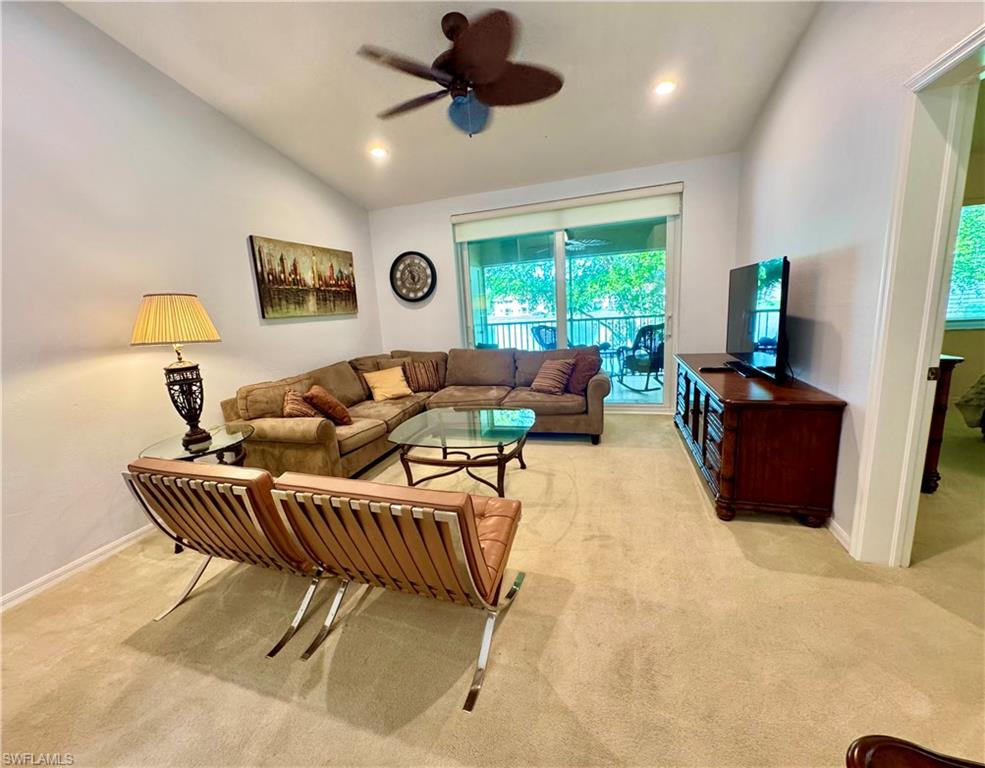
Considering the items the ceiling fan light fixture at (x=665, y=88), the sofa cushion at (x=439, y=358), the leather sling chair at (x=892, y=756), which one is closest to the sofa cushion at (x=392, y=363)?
the sofa cushion at (x=439, y=358)

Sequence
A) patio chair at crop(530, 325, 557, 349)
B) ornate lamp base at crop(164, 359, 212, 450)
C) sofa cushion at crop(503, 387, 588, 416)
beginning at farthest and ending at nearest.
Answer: patio chair at crop(530, 325, 557, 349) < sofa cushion at crop(503, 387, 588, 416) < ornate lamp base at crop(164, 359, 212, 450)

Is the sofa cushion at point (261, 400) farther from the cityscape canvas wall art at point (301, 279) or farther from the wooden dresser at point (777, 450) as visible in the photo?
the wooden dresser at point (777, 450)

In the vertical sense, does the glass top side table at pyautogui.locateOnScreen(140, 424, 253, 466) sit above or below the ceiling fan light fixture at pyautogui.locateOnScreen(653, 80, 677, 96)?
below

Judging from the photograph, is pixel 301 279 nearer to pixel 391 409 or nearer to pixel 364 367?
pixel 364 367

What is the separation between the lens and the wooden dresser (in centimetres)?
200

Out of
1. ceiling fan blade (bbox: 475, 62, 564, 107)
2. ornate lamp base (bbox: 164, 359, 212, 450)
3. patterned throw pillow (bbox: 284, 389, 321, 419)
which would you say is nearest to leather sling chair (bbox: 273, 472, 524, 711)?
ornate lamp base (bbox: 164, 359, 212, 450)

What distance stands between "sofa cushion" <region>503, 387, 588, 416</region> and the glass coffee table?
522mm

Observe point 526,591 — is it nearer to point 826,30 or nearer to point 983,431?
point 826,30

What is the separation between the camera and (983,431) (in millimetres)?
3021

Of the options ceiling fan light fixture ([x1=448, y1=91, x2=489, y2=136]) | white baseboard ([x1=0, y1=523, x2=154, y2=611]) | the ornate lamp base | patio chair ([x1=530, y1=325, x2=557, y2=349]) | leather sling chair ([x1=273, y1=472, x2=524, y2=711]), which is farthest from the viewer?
patio chair ([x1=530, y1=325, x2=557, y2=349])

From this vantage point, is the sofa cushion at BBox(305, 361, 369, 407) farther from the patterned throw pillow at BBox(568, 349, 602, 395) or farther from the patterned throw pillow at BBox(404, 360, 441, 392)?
the patterned throw pillow at BBox(568, 349, 602, 395)

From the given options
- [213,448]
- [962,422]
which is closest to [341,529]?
[213,448]

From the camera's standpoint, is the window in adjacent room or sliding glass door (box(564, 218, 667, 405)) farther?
sliding glass door (box(564, 218, 667, 405))
